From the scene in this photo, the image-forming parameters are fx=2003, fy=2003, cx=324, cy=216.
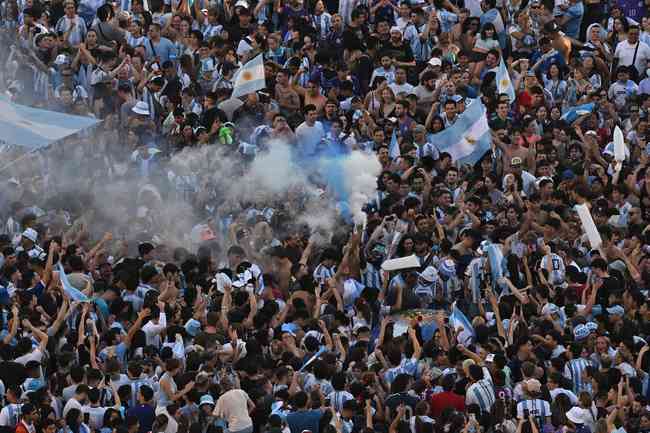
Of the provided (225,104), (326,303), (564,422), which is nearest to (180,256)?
(326,303)

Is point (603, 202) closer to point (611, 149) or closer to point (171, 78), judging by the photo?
point (611, 149)

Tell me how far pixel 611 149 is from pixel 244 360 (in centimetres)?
672

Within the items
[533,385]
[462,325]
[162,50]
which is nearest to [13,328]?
[462,325]

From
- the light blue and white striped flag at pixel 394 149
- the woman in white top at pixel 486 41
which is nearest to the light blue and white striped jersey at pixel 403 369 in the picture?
the light blue and white striped flag at pixel 394 149

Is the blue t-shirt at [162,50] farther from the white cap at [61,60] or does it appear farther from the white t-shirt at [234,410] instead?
the white t-shirt at [234,410]

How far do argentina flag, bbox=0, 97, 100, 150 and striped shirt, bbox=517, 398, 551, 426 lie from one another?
5803 millimetres

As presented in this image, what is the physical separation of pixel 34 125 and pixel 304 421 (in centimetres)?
519

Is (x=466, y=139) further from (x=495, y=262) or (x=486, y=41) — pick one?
(x=486, y=41)

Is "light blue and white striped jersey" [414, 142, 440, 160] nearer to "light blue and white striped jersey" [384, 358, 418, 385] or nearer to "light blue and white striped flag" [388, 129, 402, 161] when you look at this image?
"light blue and white striped flag" [388, 129, 402, 161]

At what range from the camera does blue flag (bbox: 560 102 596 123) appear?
73.2 feet

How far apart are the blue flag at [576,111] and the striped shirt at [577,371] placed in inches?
228

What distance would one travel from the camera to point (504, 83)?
22531mm

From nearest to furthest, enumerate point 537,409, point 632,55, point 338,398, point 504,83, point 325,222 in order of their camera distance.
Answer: point 537,409
point 338,398
point 325,222
point 504,83
point 632,55

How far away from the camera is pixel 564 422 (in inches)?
627
